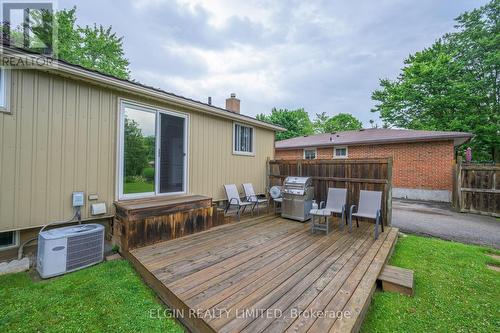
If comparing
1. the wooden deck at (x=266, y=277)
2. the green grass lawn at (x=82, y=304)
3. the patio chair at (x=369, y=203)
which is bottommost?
the green grass lawn at (x=82, y=304)

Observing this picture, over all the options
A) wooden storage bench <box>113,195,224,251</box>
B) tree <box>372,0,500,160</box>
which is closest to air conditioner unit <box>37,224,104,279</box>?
wooden storage bench <box>113,195,224,251</box>

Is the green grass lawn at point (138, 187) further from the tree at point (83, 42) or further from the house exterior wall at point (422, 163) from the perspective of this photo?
the tree at point (83, 42)

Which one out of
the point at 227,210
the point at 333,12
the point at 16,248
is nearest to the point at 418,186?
the point at 333,12

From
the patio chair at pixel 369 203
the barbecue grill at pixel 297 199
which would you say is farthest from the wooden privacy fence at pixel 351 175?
the barbecue grill at pixel 297 199

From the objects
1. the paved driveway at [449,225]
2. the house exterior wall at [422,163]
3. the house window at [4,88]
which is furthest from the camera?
the house exterior wall at [422,163]

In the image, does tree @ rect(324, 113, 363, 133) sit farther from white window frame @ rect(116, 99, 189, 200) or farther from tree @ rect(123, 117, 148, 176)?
tree @ rect(123, 117, 148, 176)

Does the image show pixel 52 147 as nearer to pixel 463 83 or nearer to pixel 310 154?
pixel 310 154

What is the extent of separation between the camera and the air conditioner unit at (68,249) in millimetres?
2865

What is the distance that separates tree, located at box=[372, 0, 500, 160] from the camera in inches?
512

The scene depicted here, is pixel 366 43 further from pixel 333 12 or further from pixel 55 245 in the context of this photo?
pixel 55 245

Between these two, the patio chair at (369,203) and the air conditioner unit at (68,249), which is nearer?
the air conditioner unit at (68,249)

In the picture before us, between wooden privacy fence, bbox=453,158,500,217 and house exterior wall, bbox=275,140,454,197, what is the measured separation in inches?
91.2

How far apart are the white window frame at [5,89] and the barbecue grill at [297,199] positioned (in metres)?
5.55

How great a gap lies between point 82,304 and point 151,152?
308 centimetres
